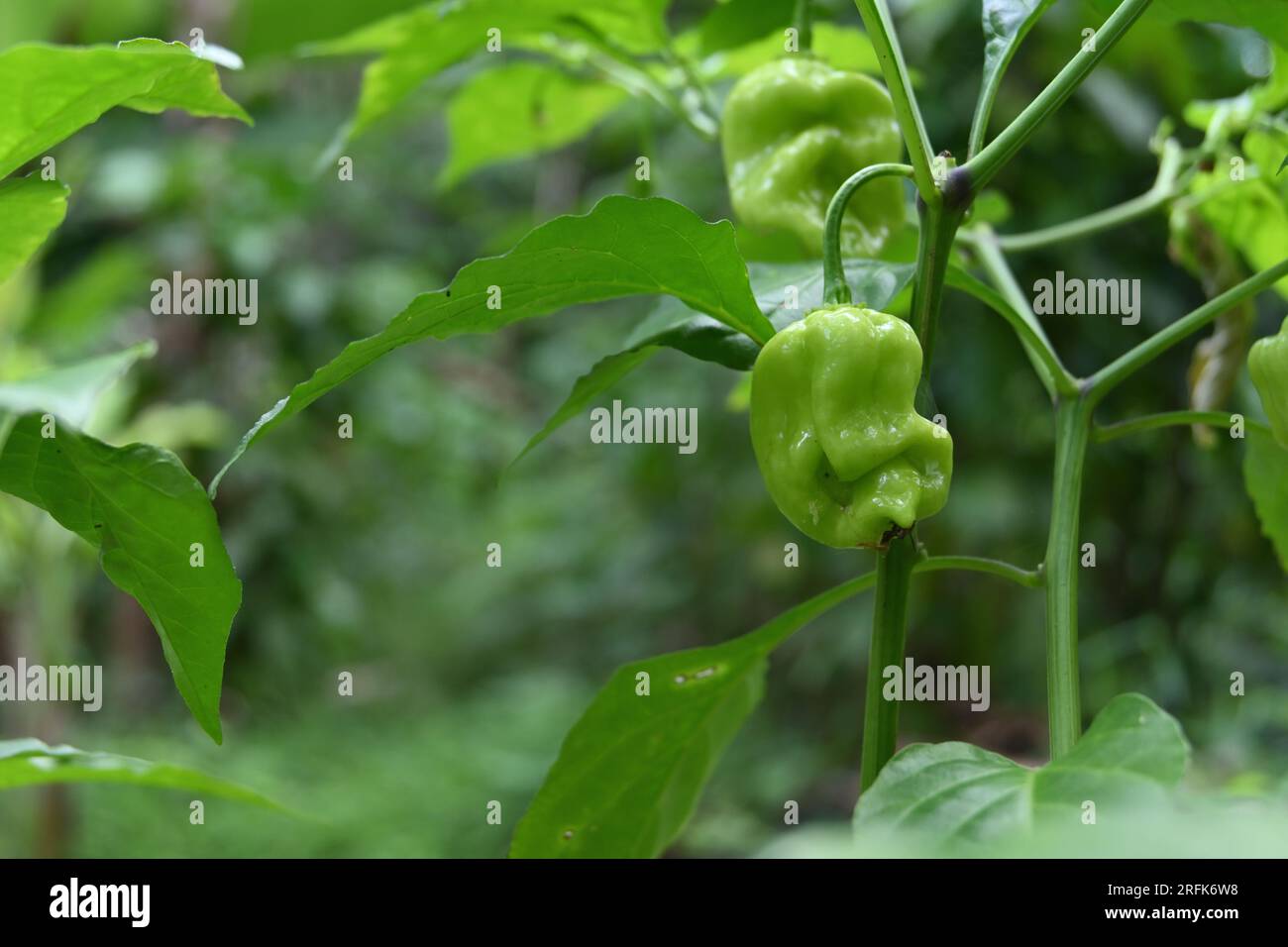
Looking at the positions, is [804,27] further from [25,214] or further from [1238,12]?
[25,214]

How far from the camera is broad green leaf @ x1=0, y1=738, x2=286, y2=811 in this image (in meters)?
0.31

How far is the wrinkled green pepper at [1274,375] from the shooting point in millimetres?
393

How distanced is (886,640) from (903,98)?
0.17 metres

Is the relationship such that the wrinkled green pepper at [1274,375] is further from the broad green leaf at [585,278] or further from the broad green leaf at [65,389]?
the broad green leaf at [65,389]

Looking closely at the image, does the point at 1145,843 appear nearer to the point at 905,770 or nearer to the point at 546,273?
the point at 905,770

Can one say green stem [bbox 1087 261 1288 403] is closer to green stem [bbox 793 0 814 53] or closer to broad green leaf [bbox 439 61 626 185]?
green stem [bbox 793 0 814 53]

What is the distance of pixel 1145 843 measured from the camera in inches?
7.0

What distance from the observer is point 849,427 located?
36cm

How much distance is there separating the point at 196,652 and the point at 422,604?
4.14m

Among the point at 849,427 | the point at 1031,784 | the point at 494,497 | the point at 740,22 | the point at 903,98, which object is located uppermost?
the point at 494,497

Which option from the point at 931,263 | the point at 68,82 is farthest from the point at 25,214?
the point at 931,263

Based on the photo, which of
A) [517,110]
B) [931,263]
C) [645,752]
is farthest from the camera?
[517,110]

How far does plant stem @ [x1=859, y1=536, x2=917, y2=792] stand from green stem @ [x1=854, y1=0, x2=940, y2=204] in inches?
4.2

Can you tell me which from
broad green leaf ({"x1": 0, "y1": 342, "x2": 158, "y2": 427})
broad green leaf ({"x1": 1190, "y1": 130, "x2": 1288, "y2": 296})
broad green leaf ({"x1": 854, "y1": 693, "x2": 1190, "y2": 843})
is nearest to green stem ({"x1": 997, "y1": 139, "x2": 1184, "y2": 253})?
broad green leaf ({"x1": 1190, "y1": 130, "x2": 1288, "y2": 296})
